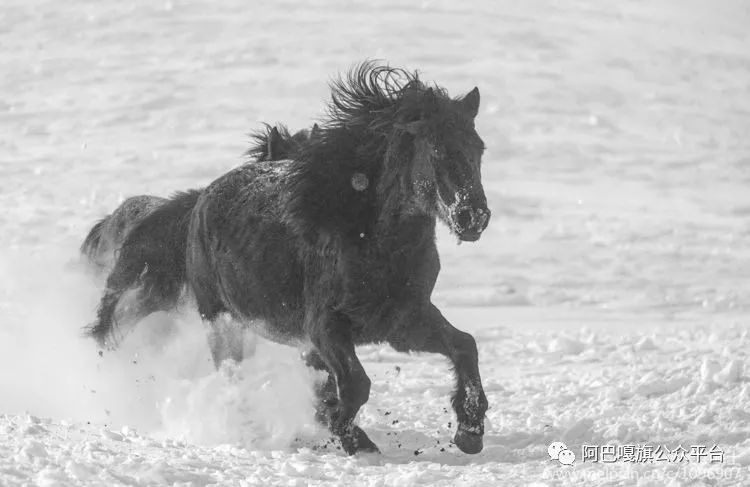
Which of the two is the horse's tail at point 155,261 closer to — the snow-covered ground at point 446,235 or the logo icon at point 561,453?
the snow-covered ground at point 446,235

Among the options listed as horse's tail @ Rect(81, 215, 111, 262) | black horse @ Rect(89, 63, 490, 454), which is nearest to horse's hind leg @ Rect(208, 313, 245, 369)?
black horse @ Rect(89, 63, 490, 454)

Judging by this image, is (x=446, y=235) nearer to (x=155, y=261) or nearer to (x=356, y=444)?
(x=155, y=261)

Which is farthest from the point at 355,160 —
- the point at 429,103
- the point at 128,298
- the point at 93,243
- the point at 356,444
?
the point at 93,243

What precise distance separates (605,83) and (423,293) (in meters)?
14.0

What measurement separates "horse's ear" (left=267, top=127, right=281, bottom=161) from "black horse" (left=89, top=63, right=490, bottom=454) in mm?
→ 554

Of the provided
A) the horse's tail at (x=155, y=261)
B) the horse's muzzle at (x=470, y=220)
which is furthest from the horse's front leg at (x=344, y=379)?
the horse's tail at (x=155, y=261)

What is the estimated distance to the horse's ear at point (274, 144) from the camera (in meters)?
7.22

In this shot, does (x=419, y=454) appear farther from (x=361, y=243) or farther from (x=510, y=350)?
(x=510, y=350)

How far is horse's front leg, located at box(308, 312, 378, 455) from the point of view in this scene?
571cm

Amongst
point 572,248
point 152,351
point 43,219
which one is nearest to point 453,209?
point 152,351

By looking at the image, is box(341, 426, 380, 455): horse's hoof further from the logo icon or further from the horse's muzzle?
the horse's muzzle

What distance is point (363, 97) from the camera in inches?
247

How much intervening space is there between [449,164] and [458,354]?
958 mm

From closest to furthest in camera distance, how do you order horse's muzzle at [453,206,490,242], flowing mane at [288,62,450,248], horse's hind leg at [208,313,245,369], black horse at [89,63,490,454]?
horse's muzzle at [453,206,490,242] → black horse at [89,63,490,454] → flowing mane at [288,62,450,248] → horse's hind leg at [208,313,245,369]
